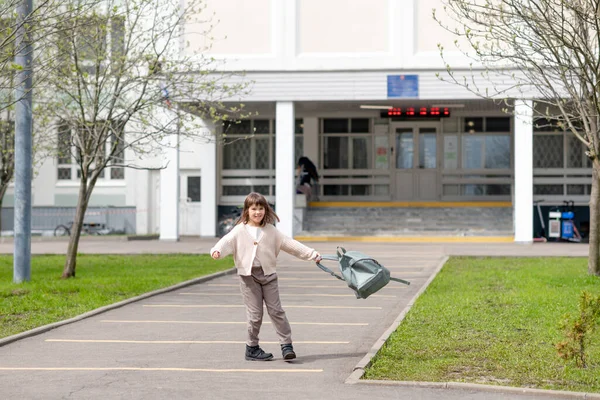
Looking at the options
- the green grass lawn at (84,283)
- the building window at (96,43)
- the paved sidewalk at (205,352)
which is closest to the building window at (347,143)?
the green grass lawn at (84,283)

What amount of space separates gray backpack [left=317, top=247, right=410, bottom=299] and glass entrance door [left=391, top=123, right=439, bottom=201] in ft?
92.0

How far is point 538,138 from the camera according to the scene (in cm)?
3609

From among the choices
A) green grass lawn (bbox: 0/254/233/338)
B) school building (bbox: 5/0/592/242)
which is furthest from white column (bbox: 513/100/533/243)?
green grass lawn (bbox: 0/254/233/338)

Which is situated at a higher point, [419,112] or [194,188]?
[419,112]

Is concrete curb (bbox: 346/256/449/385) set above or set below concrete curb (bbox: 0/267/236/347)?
above

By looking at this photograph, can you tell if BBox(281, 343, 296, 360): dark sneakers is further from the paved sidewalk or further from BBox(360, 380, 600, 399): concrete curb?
BBox(360, 380, 600, 399): concrete curb

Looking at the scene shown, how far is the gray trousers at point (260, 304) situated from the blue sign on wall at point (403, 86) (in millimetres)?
21436

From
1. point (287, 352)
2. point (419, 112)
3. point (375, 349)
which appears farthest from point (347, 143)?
point (287, 352)

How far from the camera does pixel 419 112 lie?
34.9 meters

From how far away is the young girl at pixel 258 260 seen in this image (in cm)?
959

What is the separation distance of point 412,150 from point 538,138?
180 inches

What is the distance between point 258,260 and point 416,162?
28465 millimetres

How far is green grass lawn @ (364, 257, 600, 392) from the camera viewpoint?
28.2 ft

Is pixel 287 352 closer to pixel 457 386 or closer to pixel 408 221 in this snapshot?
pixel 457 386
